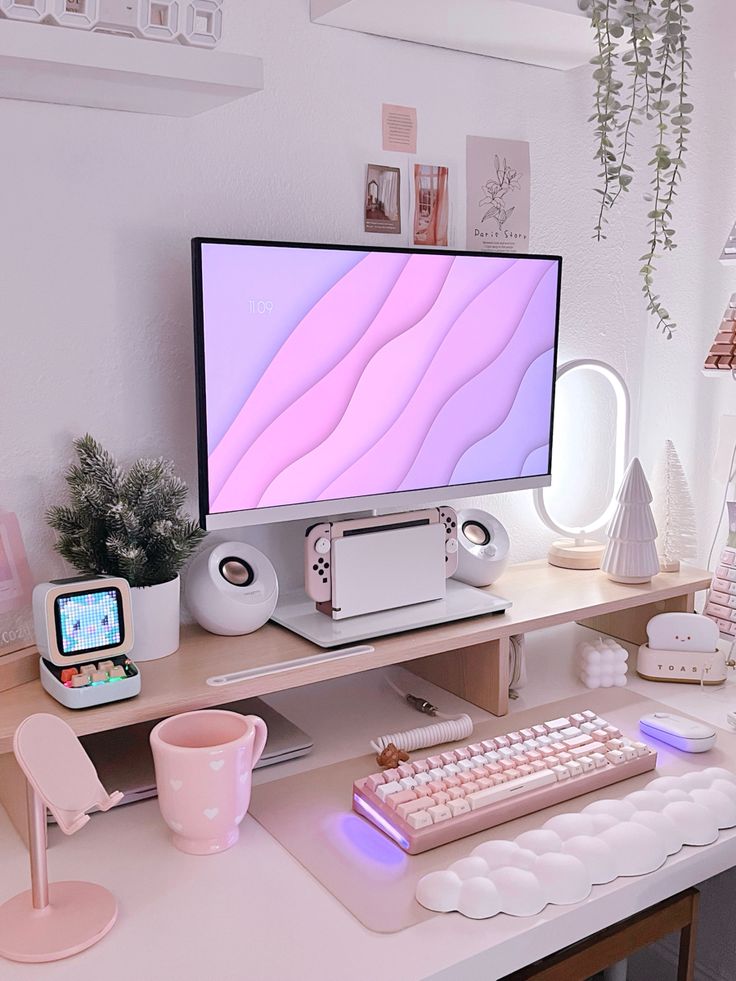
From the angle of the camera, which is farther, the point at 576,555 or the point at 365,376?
the point at 576,555

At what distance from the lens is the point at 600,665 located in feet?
5.08

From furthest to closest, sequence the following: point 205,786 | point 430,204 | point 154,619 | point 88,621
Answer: point 430,204, point 154,619, point 88,621, point 205,786

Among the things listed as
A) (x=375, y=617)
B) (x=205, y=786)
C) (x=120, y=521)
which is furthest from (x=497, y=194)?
(x=205, y=786)

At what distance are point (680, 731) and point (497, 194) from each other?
3.04ft

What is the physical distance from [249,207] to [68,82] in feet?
1.16

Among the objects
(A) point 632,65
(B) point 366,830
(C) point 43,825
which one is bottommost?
(B) point 366,830

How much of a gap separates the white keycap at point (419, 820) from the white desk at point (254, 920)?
128 millimetres

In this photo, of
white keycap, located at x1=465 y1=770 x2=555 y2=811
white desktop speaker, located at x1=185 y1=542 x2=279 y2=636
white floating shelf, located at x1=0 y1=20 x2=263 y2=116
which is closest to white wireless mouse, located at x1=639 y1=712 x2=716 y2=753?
white keycap, located at x1=465 y1=770 x2=555 y2=811

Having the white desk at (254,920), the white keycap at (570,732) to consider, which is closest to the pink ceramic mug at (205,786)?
the white desk at (254,920)

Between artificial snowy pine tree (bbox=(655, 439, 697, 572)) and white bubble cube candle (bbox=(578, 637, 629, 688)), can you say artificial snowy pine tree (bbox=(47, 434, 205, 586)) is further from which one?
artificial snowy pine tree (bbox=(655, 439, 697, 572))

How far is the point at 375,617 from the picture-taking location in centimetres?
141

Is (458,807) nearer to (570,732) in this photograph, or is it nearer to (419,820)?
(419,820)

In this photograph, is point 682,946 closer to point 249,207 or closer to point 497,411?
point 497,411

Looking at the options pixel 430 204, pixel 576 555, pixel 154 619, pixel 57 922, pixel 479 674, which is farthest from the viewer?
pixel 576 555
